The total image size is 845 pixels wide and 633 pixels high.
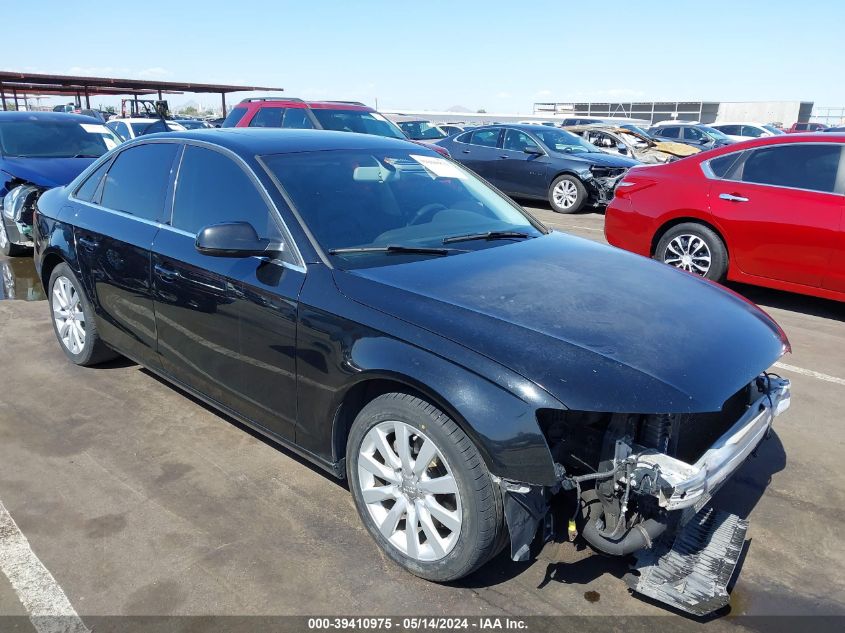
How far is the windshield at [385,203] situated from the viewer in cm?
315

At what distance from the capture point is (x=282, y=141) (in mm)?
3646

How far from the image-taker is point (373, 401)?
2682 mm

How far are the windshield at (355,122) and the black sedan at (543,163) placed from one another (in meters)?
2.50

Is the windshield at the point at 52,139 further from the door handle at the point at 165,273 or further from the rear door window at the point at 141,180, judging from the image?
the door handle at the point at 165,273

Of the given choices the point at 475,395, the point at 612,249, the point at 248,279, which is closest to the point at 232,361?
the point at 248,279

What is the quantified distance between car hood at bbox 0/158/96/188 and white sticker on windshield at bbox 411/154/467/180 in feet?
18.8

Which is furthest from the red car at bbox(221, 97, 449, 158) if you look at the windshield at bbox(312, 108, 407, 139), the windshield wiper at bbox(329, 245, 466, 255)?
the windshield wiper at bbox(329, 245, 466, 255)

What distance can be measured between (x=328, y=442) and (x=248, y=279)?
0.84 m

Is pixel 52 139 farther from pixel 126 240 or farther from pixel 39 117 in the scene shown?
pixel 126 240

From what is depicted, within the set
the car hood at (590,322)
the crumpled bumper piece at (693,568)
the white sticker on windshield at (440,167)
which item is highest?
the white sticker on windshield at (440,167)

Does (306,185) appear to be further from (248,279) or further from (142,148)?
(142,148)

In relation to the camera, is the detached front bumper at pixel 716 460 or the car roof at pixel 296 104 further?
the car roof at pixel 296 104

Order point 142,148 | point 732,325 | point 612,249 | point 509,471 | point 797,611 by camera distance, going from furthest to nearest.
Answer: point 142,148 → point 612,249 → point 732,325 → point 797,611 → point 509,471

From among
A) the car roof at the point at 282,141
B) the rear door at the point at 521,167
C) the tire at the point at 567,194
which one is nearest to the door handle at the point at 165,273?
the car roof at the point at 282,141
